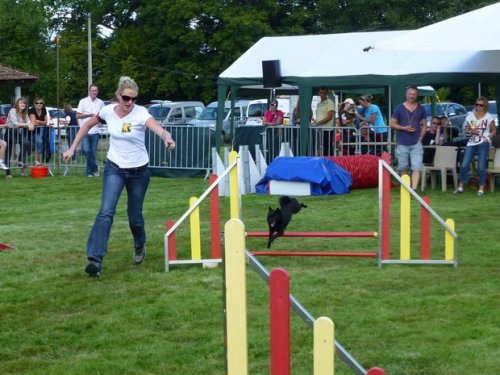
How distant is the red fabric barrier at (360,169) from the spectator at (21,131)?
24.9ft

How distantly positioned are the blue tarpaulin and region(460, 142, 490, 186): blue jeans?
73.0 inches

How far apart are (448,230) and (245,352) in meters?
5.54

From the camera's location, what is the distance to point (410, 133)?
16.6 metres

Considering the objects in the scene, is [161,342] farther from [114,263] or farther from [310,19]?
[310,19]

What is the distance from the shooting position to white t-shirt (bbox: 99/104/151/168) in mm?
9633

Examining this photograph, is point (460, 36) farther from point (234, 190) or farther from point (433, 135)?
point (234, 190)

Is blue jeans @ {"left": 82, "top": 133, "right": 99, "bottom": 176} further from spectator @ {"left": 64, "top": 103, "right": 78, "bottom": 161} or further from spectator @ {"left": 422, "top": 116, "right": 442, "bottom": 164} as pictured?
spectator @ {"left": 422, "top": 116, "right": 442, "bottom": 164}

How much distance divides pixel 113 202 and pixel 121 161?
0.38 metres

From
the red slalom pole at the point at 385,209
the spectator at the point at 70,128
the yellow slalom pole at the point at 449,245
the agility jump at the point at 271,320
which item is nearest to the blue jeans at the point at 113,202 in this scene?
the red slalom pole at the point at 385,209

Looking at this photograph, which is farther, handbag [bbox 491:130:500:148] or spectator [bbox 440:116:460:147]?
spectator [bbox 440:116:460:147]

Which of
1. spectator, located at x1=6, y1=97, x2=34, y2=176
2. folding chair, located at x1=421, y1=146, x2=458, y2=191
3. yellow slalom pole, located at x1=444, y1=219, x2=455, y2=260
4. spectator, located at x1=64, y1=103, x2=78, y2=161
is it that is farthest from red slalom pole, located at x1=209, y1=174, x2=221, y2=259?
spectator, located at x1=6, y1=97, x2=34, y2=176

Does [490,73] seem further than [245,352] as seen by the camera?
Yes

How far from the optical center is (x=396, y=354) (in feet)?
21.5

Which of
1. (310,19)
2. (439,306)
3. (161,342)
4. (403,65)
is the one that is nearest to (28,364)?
(161,342)
